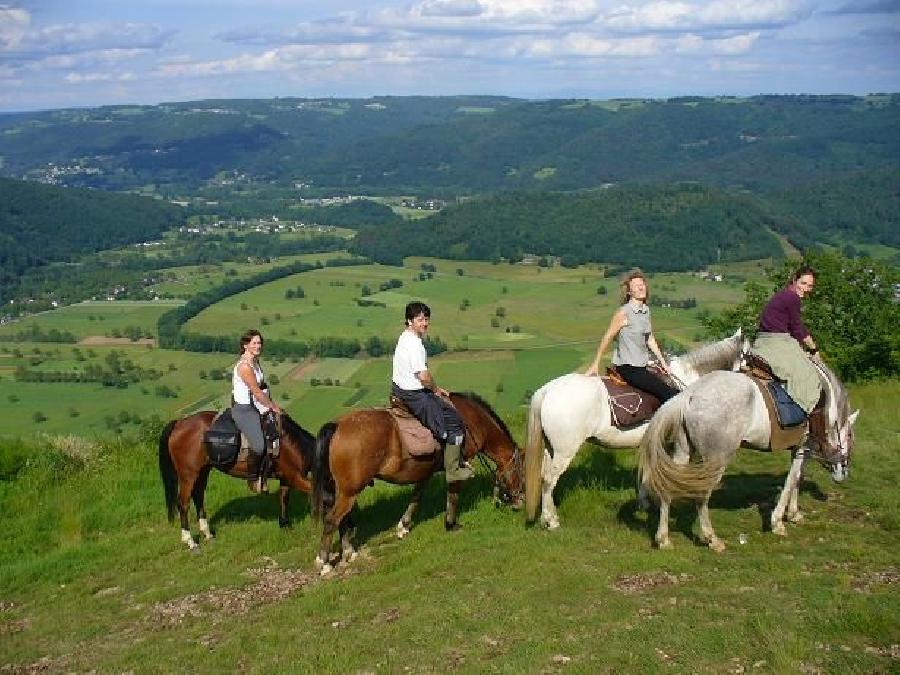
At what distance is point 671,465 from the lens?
9523 millimetres

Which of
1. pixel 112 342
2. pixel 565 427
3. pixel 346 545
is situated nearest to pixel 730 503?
pixel 565 427

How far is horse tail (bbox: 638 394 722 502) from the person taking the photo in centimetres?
949

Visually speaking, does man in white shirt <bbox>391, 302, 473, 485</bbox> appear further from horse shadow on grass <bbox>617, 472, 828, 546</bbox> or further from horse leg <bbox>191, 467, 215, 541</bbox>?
horse leg <bbox>191, 467, 215, 541</bbox>

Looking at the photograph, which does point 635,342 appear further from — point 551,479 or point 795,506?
point 795,506

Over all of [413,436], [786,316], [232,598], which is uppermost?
[786,316]

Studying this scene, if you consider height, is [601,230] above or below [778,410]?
below

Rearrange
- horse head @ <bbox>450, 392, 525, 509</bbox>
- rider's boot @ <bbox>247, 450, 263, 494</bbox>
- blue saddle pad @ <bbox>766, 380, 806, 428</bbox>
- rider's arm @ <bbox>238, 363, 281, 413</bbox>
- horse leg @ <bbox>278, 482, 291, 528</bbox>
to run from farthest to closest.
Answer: horse leg @ <bbox>278, 482, 291, 528</bbox>, horse head @ <bbox>450, 392, 525, 509</bbox>, rider's boot @ <bbox>247, 450, 263, 494</bbox>, rider's arm @ <bbox>238, 363, 281, 413</bbox>, blue saddle pad @ <bbox>766, 380, 806, 428</bbox>

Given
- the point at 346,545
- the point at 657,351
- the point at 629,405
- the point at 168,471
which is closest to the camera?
the point at 346,545

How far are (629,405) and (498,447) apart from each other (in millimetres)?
1896

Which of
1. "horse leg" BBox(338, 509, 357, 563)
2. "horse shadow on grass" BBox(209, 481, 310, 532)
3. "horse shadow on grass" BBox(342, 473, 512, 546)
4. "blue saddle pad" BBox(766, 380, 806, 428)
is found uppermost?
"blue saddle pad" BBox(766, 380, 806, 428)

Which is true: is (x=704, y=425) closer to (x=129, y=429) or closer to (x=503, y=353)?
(x=129, y=429)

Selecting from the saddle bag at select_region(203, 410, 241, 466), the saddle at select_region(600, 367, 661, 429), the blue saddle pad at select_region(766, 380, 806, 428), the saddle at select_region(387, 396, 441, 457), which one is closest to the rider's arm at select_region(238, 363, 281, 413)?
the saddle bag at select_region(203, 410, 241, 466)

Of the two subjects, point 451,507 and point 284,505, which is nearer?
point 451,507

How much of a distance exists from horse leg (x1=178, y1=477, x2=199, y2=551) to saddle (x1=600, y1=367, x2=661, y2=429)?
5709mm
